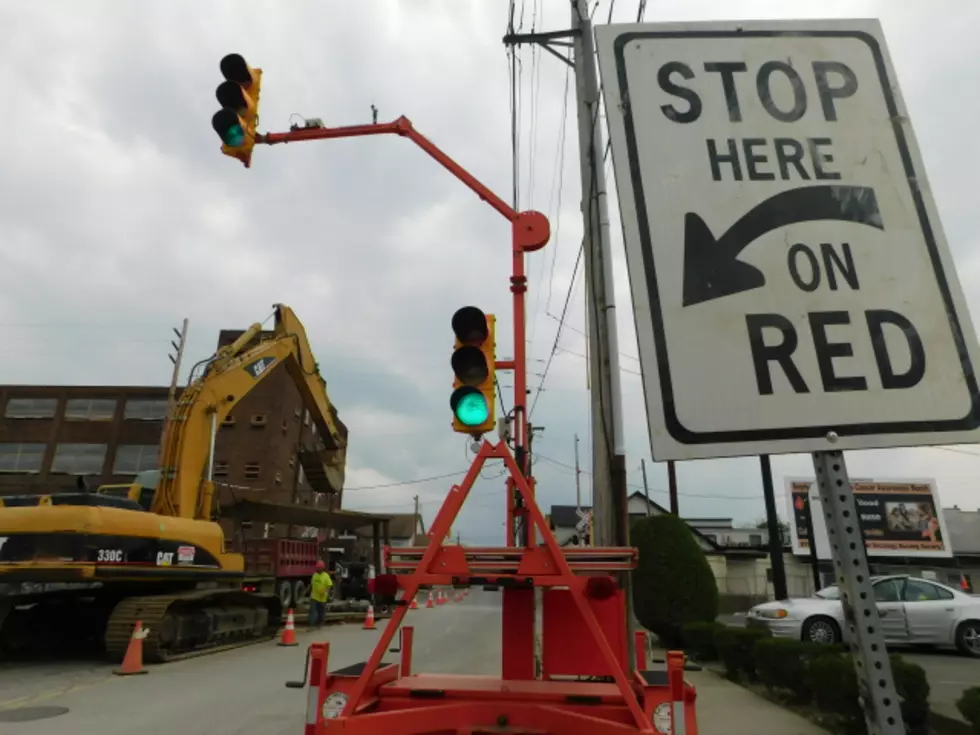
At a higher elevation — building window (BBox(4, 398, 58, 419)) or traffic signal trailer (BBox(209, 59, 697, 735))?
building window (BBox(4, 398, 58, 419))

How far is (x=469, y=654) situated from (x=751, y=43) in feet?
39.6

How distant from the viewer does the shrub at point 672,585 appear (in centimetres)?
1213

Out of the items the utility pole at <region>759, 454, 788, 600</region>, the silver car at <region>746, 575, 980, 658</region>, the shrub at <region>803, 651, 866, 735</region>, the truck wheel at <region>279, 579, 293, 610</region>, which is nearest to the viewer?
the shrub at <region>803, 651, 866, 735</region>

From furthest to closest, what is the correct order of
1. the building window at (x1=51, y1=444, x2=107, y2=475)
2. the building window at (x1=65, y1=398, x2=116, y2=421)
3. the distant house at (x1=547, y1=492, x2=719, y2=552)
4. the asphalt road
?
the distant house at (x1=547, y1=492, x2=719, y2=552) < the building window at (x1=65, y1=398, x2=116, y2=421) < the building window at (x1=51, y1=444, x2=107, y2=475) < the asphalt road

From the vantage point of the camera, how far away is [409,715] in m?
2.69

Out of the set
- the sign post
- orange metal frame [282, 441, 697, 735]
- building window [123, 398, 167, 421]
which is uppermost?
building window [123, 398, 167, 421]

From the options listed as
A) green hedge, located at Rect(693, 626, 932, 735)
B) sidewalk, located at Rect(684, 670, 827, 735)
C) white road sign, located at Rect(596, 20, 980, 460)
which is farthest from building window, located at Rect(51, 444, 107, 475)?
white road sign, located at Rect(596, 20, 980, 460)

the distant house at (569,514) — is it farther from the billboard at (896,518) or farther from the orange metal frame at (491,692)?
the orange metal frame at (491,692)

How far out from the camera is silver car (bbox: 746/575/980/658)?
40.5ft

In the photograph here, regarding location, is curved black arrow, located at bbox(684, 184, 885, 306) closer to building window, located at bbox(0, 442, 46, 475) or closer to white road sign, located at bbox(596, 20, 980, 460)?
white road sign, located at bbox(596, 20, 980, 460)

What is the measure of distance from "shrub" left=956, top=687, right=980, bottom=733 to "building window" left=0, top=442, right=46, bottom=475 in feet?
161

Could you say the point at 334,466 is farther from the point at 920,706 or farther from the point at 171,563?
the point at 920,706

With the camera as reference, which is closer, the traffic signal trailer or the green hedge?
the traffic signal trailer

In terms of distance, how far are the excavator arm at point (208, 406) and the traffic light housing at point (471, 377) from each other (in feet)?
30.9
